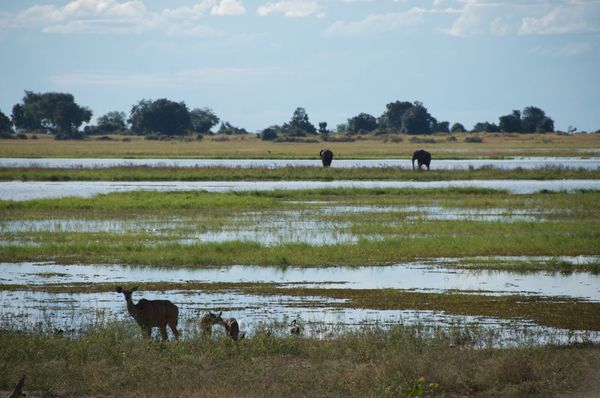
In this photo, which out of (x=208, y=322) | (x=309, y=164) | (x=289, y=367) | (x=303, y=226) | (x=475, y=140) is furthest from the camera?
(x=475, y=140)

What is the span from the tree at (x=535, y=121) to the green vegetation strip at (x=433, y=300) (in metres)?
111

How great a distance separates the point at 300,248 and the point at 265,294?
4848 mm

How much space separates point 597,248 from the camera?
21.3 m

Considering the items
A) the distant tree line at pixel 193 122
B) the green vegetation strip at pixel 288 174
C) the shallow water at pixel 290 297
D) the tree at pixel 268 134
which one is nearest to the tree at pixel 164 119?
the distant tree line at pixel 193 122

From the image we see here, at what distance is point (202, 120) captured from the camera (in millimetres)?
142875

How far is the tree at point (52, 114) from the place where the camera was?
130875mm

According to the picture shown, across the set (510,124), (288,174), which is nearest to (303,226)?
(288,174)

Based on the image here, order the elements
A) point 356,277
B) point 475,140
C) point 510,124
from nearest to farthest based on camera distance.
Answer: point 356,277
point 475,140
point 510,124

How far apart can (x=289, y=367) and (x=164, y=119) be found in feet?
401

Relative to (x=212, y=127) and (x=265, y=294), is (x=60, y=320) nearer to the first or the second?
(x=265, y=294)

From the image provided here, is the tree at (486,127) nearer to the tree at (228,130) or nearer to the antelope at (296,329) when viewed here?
the tree at (228,130)

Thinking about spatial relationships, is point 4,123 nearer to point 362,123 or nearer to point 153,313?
point 362,123

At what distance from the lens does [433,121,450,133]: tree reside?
134125 millimetres

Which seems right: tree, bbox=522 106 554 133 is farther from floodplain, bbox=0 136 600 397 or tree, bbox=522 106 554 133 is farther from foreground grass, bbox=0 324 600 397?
foreground grass, bbox=0 324 600 397
